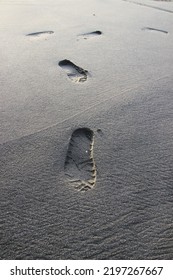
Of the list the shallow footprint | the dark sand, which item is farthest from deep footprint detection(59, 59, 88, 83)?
the shallow footprint

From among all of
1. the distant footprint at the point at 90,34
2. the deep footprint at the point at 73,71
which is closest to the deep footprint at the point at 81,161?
the deep footprint at the point at 73,71

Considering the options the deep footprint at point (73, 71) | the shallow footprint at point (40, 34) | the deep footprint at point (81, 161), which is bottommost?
the deep footprint at point (81, 161)

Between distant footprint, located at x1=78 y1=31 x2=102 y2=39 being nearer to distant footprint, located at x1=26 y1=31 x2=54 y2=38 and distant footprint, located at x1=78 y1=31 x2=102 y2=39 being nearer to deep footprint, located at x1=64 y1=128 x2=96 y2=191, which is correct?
distant footprint, located at x1=26 y1=31 x2=54 y2=38

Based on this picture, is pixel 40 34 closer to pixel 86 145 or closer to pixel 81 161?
pixel 86 145

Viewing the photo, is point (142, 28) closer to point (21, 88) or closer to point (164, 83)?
point (164, 83)

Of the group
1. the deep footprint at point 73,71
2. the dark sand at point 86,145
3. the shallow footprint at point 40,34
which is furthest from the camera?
the shallow footprint at point 40,34

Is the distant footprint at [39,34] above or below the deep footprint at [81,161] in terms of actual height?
above

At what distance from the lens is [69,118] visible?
2658 millimetres

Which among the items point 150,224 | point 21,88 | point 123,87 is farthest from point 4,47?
point 150,224

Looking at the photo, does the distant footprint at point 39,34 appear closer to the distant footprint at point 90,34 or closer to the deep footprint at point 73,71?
the distant footprint at point 90,34

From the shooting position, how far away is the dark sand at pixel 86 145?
1802 millimetres

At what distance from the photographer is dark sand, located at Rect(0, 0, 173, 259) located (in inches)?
70.9
